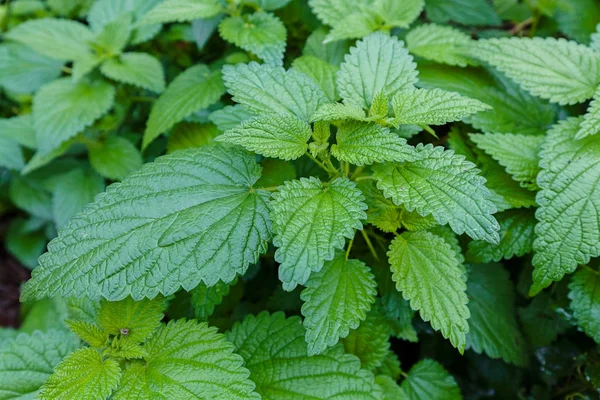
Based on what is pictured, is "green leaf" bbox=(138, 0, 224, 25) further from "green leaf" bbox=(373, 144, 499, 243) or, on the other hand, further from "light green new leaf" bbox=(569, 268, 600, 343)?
"light green new leaf" bbox=(569, 268, 600, 343)

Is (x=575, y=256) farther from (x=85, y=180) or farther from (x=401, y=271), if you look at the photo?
(x=85, y=180)

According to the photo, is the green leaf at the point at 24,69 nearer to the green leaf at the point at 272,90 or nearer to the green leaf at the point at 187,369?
the green leaf at the point at 272,90

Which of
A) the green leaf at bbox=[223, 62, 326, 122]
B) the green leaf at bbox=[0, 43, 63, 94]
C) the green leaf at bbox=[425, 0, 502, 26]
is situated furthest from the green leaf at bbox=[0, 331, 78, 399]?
the green leaf at bbox=[425, 0, 502, 26]

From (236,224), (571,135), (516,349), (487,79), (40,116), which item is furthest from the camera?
(40,116)

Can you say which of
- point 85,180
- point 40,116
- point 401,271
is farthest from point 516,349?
point 40,116

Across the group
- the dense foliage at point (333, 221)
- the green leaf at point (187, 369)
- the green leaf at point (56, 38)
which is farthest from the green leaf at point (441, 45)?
the green leaf at point (56, 38)

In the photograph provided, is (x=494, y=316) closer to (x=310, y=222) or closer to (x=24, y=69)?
(x=310, y=222)

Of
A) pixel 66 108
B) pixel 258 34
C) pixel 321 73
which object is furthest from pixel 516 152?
pixel 66 108
